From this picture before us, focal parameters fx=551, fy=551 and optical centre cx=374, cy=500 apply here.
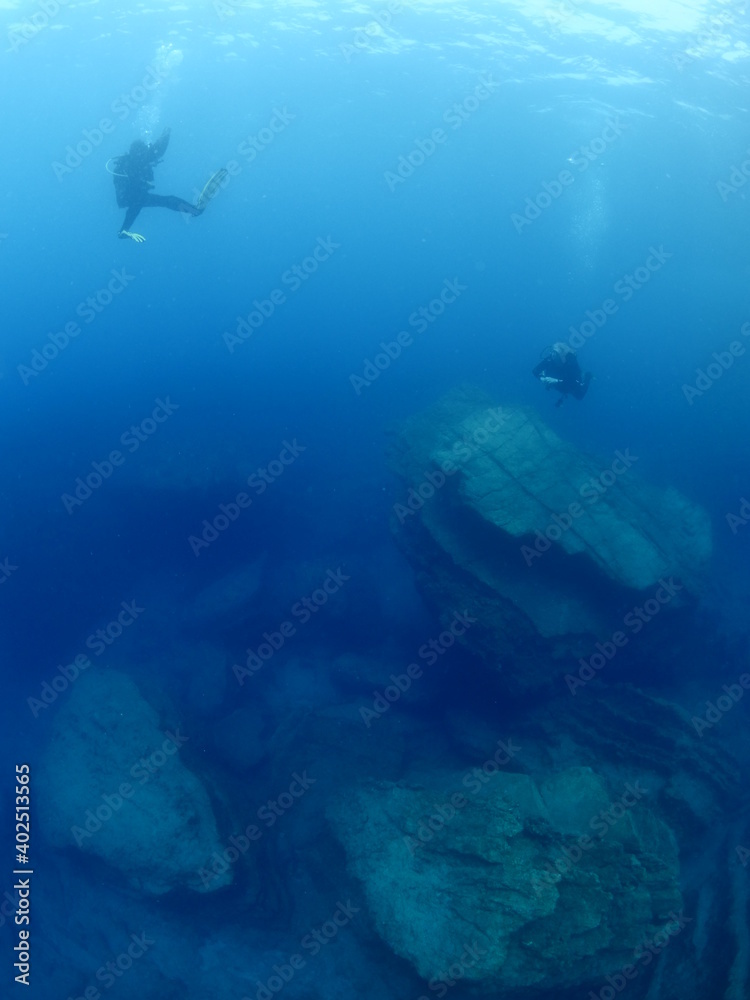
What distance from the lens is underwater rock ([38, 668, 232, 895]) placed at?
8.70 m
